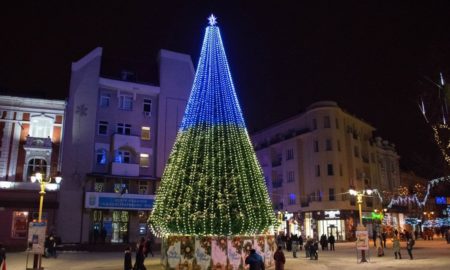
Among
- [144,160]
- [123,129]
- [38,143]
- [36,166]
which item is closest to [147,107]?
[123,129]

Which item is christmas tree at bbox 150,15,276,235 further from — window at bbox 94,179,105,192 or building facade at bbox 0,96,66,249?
building facade at bbox 0,96,66,249

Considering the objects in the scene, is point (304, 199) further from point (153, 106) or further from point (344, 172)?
point (153, 106)

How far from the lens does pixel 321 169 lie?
54500mm

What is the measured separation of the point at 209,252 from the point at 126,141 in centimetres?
2124

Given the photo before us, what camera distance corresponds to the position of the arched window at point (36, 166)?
35.2 m

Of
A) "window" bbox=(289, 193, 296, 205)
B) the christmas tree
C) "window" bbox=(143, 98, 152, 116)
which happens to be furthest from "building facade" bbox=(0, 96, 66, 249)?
"window" bbox=(289, 193, 296, 205)

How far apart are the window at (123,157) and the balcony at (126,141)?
73 cm

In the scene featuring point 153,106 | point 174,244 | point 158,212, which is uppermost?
point 153,106

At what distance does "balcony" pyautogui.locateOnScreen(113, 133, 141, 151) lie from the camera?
37.7m

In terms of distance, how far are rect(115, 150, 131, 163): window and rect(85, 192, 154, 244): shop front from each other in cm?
312

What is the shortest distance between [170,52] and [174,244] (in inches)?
1032

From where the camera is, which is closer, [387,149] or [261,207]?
[261,207]

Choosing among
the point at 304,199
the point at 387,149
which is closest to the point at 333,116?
the point at 304,199

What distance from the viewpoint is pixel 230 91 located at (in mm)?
21844
